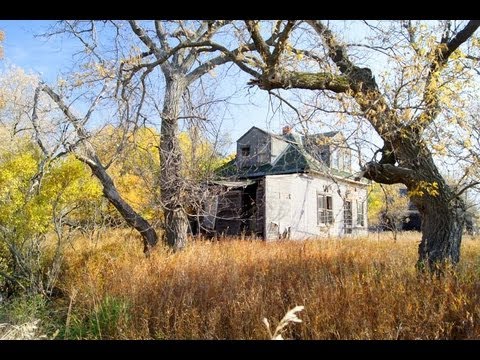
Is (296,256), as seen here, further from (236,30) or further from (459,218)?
(236,30)

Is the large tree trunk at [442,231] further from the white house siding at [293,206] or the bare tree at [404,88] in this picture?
the white house siding at [293,206]

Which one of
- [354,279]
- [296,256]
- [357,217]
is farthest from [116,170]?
[357,217]

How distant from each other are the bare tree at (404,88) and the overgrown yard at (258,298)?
0.66 m

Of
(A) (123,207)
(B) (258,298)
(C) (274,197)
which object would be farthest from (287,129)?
(C) (274,197)

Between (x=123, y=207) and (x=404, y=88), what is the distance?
4577 mm

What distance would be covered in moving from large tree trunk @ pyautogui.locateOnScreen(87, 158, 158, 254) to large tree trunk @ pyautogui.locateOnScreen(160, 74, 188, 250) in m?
0.36

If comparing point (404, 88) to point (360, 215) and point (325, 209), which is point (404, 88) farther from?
point (360, 215)

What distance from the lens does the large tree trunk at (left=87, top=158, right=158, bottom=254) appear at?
6.20 meters

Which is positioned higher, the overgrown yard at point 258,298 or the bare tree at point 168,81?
the bare tree at point 168,81

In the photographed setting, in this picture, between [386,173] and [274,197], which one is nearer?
[386,173]

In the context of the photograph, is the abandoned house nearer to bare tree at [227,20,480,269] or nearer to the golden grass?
the golden grass

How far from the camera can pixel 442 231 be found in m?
4.08

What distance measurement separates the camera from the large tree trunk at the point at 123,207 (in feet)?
20.3

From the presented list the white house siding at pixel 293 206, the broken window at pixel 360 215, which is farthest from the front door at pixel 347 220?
the broken window at pixel 360 215
